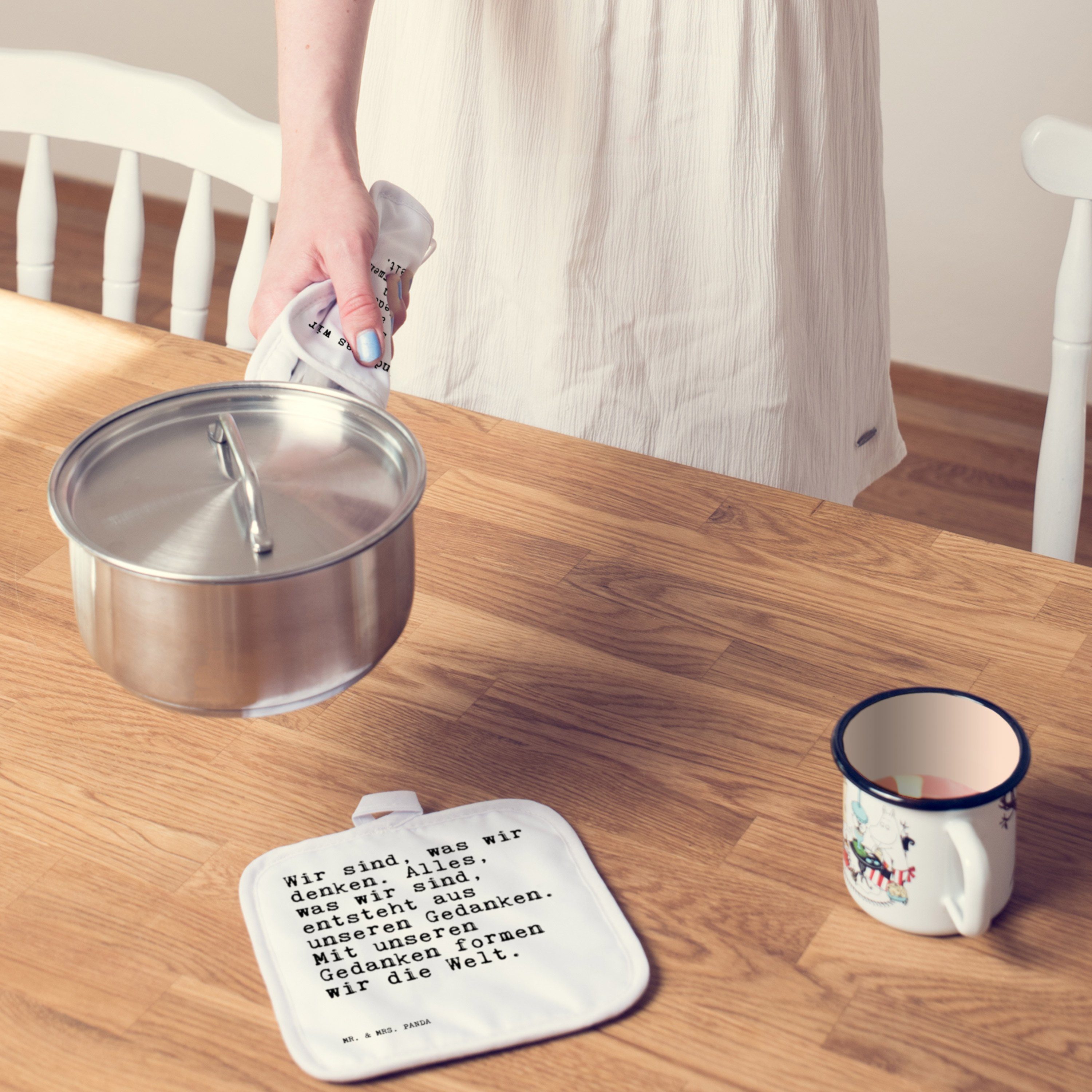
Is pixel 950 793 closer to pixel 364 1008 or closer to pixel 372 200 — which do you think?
pixel 364 1008

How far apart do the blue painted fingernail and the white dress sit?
436 millimetres

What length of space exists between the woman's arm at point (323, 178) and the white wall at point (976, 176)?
1.72 m

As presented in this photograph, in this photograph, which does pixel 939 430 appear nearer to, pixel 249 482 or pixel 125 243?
pixel 125 243

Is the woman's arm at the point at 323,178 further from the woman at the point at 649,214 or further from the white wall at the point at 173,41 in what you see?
the white wall at the point at 173,41

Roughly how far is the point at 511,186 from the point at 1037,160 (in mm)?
446

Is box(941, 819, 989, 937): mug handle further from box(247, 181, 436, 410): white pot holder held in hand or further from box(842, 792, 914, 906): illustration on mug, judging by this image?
box(247, 181, 436, 410): white pot holder held in hand

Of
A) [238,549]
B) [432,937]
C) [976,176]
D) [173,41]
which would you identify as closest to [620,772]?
[432,937]

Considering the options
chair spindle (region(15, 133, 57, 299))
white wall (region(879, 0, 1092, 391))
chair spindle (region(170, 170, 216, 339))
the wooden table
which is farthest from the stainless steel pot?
white wall (region(879, 0, 1092, 391))

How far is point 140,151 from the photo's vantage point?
1310mm

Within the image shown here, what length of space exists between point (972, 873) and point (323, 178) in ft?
1.98

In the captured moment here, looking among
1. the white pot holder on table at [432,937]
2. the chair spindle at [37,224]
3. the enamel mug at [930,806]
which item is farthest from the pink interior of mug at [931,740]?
the chair spindle at [37,224]

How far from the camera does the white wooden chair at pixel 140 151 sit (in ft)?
4.18

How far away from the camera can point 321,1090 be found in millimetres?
580

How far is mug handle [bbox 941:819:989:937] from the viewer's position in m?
0.61
